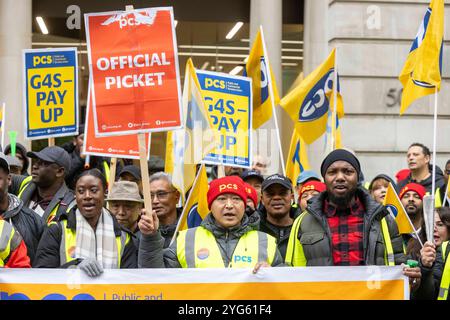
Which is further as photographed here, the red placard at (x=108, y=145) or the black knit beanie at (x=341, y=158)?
the red placard at (x=108, y=145)

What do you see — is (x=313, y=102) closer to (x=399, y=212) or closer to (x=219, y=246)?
(x=399, y=212)

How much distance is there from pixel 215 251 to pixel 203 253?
8 cm

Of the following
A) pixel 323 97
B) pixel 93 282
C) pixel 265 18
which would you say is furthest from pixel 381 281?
pixel 265 18

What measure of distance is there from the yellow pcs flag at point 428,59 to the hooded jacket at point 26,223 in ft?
14.3

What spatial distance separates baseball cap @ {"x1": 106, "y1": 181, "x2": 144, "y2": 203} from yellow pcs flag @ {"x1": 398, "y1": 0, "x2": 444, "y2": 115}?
3268mm

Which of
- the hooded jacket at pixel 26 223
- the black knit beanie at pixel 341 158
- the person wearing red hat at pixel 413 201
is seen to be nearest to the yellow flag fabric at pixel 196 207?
the hooded jacket at pixel 26 223

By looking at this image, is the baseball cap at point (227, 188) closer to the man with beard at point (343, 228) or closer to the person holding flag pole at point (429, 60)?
the man with beard at point (343, 228)

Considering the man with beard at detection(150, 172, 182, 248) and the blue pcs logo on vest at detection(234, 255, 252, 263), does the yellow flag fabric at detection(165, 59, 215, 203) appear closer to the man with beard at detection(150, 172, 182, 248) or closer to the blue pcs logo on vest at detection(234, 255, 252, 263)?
the man with beard at detection(150, 172, 182, 248)

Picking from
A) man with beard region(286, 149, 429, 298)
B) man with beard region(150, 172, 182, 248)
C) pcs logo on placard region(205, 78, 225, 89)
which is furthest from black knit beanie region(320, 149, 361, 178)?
pcs logo on placard region(205, 78, 225, 89)

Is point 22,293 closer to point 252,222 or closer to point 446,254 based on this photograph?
point 252,222

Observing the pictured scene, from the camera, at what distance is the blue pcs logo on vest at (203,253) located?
7133 millimetres

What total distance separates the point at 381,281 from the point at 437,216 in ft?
7.79

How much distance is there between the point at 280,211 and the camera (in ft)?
28.1
